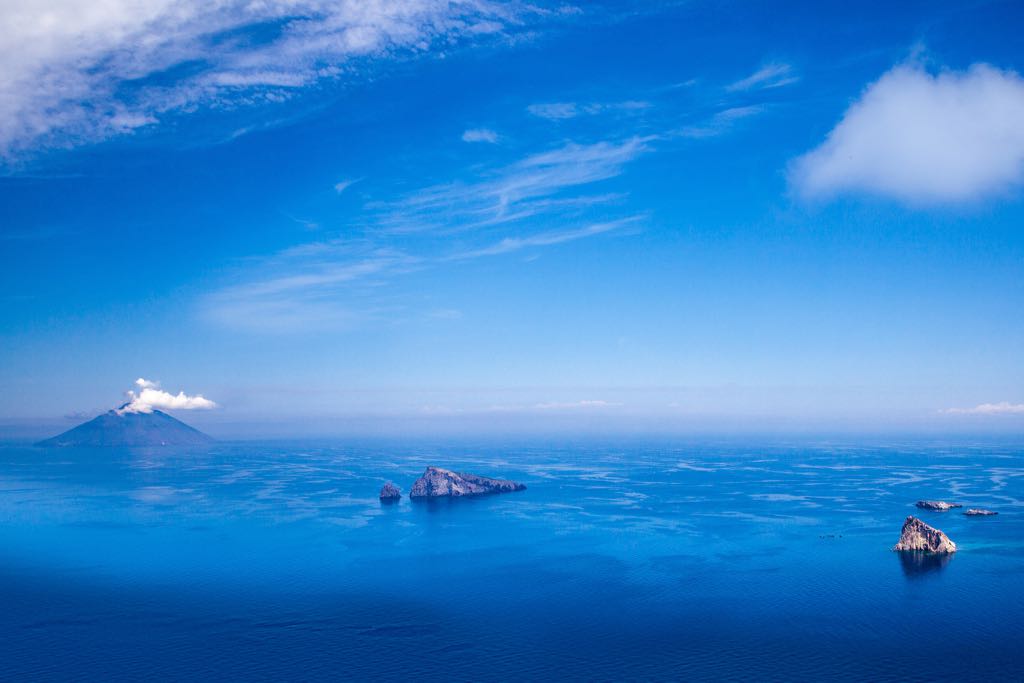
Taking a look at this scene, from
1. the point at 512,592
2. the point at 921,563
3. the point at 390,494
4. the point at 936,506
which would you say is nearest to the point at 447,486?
the point at 390,494

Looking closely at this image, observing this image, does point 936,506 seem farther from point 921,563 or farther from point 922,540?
point 921,563

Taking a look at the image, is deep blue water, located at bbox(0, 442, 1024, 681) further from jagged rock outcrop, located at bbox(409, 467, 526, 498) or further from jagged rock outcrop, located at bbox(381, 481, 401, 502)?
jagged rock outcrop, located at bbox(409, 467, 526, 498)

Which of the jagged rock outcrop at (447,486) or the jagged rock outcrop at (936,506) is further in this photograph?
the jagged rock outcrop at (447,486)

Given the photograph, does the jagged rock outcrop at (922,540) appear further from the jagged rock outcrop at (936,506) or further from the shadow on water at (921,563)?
the jagged rock outcrop at (936,506)

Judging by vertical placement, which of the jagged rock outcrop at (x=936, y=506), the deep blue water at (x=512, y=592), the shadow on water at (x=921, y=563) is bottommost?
the deep blue water at (x=512, y=592)

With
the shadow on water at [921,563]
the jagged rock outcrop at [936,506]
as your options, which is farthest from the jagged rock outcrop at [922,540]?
the jagged rock outcrop at [936,506]

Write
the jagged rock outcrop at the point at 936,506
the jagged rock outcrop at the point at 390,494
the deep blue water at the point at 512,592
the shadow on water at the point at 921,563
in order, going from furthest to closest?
the jagged rock outcrop at the point at 390,494
the jagged rock outcrop at the point at 936,506
the shadow on water at the point at 921,563
the deep blue water at the point at 512,592

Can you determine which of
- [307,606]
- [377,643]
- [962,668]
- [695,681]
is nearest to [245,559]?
[307,606]

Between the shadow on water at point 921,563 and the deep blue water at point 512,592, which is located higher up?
the shadow on water at point 921,563
